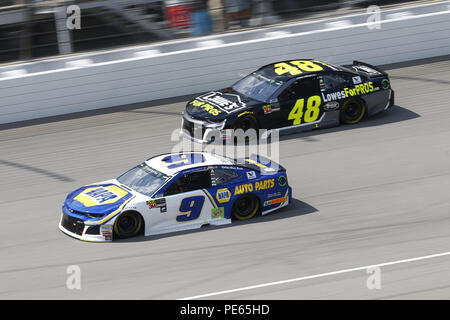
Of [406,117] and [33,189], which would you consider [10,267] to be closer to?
[33,189]

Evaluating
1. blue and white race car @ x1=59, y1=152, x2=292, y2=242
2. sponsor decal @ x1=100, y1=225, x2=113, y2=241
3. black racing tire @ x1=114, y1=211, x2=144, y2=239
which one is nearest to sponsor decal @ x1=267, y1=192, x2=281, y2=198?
blue and white race car @ x1=59, y1=152, x2=292, y2=242

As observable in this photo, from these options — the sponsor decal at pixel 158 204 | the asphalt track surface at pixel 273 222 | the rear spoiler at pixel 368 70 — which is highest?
the rear spoiler at pixel 368 70

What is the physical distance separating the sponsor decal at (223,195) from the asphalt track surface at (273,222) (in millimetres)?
435

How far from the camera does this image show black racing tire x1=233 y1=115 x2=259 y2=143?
48.8 ft

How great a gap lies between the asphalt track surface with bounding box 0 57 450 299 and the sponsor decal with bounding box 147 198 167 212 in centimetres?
45

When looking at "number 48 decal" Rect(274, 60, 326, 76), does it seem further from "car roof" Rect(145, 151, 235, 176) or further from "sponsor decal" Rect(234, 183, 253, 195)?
"sponsor decal" Rect(234, 183, 253, 195)

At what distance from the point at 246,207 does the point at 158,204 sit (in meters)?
1.53

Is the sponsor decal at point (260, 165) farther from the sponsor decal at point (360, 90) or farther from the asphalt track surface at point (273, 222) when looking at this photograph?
the sponsor decal at point (360, 90)

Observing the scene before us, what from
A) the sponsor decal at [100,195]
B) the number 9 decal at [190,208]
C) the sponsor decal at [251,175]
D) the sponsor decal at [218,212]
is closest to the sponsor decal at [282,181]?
the sponsor decal at [251,175]

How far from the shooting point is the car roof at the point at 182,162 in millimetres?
11398

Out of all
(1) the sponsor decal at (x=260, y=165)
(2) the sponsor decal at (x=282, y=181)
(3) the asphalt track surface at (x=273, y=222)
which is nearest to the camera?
(3) the asphalt track surface at (x=273, y=222)

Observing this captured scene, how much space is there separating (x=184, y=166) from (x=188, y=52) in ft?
24.0

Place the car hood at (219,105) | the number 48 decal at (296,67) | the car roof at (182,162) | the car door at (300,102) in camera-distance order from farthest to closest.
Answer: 1. the number 48 decal at (296,67)
2. the car door at (300,102)
3. the car hood at (219,105)
4. the car roof at (182,162)

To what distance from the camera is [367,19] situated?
1966 cm
